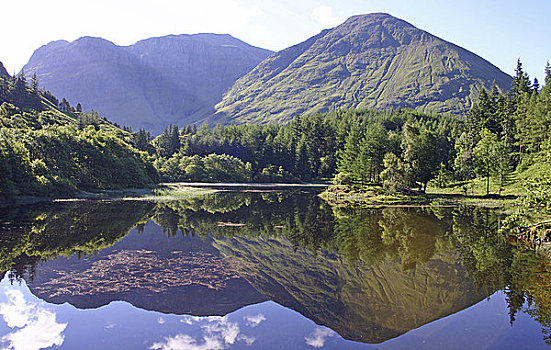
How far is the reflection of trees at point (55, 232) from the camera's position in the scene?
2377 centimetres

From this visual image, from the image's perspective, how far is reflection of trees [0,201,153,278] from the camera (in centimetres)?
2377

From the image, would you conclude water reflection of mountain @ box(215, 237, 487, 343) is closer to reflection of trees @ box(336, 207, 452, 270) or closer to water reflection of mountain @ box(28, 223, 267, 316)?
reflection of trees @ box(336, 207, 452, 270)

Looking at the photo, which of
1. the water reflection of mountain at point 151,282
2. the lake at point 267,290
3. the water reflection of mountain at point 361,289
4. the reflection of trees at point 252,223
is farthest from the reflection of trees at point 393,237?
the water reflection of mountain at point 151,282

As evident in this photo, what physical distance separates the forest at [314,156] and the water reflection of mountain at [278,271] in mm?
11226

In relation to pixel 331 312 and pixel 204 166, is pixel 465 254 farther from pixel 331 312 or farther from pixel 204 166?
pixel 204 166

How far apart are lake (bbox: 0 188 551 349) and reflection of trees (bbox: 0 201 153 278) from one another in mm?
205

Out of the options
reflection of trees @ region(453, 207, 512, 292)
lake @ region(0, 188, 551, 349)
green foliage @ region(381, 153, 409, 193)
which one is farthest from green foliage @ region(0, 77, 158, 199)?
reflection of trees @ region(453, 207, 512, 292)

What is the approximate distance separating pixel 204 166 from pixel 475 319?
428 ft

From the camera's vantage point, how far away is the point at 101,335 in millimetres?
13523

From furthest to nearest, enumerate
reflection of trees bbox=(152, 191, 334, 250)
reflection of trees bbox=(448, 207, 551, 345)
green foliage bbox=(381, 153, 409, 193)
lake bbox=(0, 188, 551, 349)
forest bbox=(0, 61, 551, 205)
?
green foliage bbox=(381, 153, 409, 193), forest bbox=(0, 61, 551, 205), reflection of trees bbox=(152, 191, 334, 250), reflection of trees bbox=(448, 207, 551, 345), lake bbox=(0, 188, 551, 349)

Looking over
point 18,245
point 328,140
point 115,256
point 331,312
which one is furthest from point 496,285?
point 328,140

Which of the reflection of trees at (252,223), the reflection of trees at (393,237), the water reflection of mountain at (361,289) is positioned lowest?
the reflection of trees at (252,223)

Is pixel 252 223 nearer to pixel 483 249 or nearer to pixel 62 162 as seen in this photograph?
pixel 483 249

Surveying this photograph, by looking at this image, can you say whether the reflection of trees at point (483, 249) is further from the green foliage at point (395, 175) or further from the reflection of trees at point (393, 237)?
the green foliage at point (395, 175)
